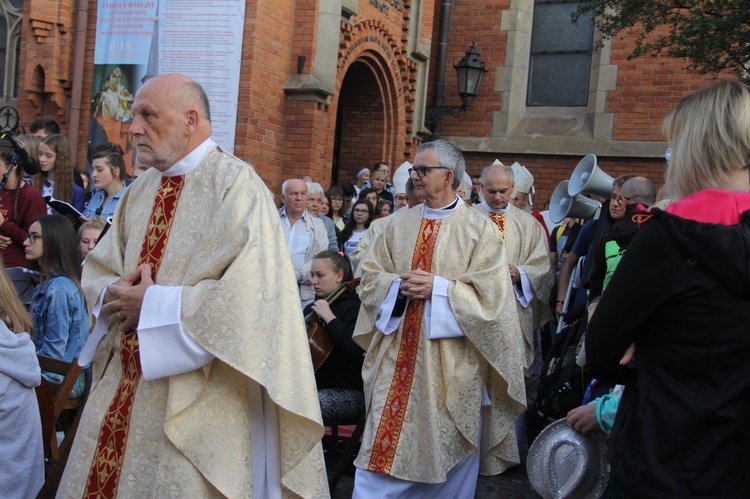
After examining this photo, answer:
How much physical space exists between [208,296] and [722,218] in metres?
1.62

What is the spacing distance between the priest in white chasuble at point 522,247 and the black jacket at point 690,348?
12.7 feet

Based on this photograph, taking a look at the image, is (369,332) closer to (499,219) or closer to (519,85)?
(499,219)

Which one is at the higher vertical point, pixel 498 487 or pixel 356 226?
pixel 356 226

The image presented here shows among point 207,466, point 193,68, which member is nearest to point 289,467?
point 207,466

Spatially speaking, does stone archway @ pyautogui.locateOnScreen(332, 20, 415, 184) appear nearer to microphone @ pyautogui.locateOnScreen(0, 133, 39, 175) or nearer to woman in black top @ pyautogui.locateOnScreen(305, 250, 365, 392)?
microphone @ pyautogui.locateOnScreen(0, 133, 39, 175)

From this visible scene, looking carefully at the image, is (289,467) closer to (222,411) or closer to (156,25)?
(222,411)

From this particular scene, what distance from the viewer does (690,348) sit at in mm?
2035

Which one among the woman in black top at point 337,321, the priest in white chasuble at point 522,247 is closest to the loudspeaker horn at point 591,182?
the priest in white chasuble at point 522,247

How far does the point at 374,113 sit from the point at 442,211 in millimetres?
8491

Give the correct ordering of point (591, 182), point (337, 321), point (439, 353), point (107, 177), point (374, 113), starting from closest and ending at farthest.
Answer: point (439, 353)
point (337, 321)
point (107, 177)
point (591, 182)
point (374, 113)

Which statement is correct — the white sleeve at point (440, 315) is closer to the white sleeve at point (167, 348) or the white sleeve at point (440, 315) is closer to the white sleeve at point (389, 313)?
the white sleeve at point (389, 313)

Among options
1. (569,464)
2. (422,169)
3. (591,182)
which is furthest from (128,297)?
(591,182)

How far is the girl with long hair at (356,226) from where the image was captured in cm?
837

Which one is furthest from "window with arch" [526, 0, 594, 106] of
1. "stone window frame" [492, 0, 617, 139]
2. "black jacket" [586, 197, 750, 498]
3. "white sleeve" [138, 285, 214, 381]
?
"black jacket" [586, 197, 750, 498]
